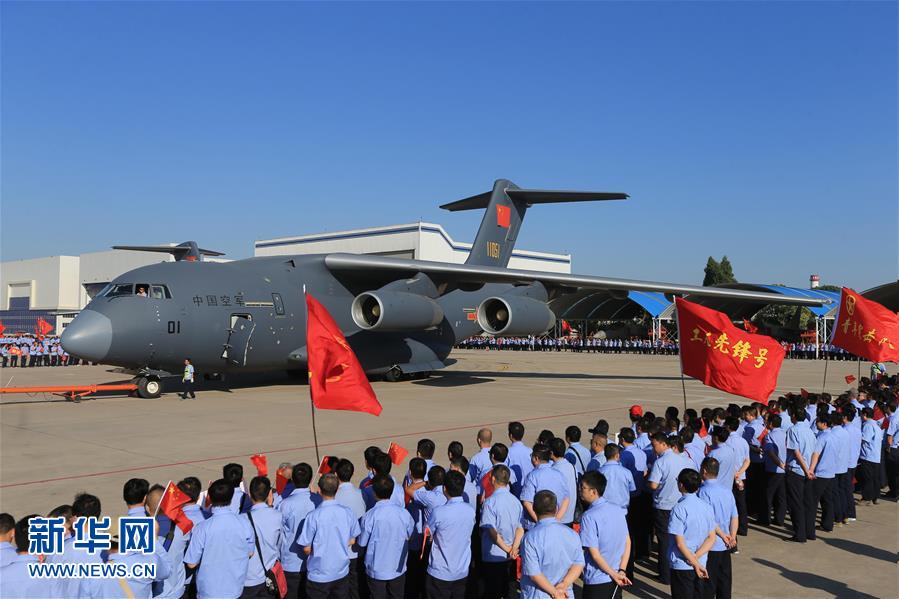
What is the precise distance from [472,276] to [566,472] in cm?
1304

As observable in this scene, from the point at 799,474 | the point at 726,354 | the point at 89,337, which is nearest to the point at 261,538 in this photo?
the point at 799,474

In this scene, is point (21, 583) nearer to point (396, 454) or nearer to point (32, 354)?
point (396, 454)

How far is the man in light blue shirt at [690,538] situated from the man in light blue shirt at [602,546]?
480 millimetres

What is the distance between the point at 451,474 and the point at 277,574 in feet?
4.15

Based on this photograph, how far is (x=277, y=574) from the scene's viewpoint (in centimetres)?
429

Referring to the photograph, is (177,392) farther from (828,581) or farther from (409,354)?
(828,581)

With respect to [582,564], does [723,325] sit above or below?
above

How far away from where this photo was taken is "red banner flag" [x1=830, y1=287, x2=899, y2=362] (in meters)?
12.1

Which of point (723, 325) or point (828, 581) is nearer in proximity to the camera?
point (828, 581)

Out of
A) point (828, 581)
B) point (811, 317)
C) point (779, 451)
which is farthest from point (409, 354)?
point (811, 317)

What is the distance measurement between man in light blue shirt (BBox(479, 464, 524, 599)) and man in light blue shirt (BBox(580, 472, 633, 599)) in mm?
566

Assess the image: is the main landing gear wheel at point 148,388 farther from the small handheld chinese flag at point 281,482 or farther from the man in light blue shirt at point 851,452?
the man in light blue shirt at point 851,452

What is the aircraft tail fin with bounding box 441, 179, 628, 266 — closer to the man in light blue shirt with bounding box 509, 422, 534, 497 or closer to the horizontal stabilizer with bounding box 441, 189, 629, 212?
the horizontal stabilizer with bounding box 441, 189, 629, 212

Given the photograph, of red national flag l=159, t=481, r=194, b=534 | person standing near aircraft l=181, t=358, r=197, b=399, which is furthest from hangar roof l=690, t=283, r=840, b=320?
red national flag l=159, t=481, r=194, b=534
